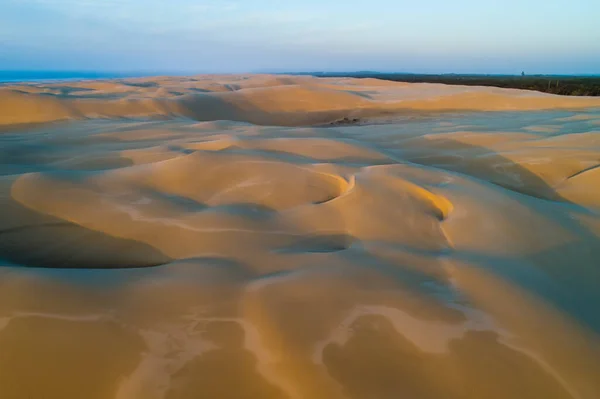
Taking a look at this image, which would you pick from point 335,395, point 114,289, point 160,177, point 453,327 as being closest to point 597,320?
point 453,327

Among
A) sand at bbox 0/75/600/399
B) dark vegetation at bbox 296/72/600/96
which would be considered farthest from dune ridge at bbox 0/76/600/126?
dark vegetation at bbox 296/72/600/96

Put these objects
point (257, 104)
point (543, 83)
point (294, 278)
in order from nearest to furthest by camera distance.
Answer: point (294, 278) < point (257, 104) < point (543, 83)

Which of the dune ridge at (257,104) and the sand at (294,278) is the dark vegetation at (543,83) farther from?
the sand at (294,278)

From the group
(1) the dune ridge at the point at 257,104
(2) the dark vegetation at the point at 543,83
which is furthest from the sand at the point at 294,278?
(2) the dark vegetation at the point at 543,83

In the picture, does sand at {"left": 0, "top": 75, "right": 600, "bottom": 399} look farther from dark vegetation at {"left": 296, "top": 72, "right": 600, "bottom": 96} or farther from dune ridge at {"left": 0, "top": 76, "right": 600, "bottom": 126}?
dark vegetation at {"left": 296, "top": 72, "right": 600, "bottom": 96}

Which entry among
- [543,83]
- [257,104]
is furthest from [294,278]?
[543,83]

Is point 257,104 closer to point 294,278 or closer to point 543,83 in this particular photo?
point 294,278

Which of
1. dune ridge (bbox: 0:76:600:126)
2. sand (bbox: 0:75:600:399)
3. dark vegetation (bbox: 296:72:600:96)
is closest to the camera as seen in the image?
sand (bbox: 0:75:600:399)

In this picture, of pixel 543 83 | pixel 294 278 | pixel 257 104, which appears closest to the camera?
pixel 294 278

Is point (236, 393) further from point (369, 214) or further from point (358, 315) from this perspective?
point (369, 214)

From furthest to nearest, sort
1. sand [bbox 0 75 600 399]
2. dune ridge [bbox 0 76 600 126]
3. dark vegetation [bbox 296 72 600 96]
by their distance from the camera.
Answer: dark vegetation [bbox 296 72 600 96], dune ridge [bbox 0 76 600 126], sand [bbox 0 75 600 399]
